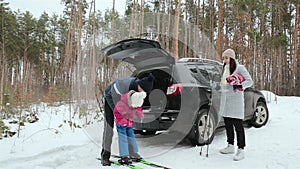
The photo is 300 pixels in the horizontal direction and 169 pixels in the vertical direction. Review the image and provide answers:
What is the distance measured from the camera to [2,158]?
3791mm

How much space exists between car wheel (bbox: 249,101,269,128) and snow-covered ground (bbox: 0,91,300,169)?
14 centimetres

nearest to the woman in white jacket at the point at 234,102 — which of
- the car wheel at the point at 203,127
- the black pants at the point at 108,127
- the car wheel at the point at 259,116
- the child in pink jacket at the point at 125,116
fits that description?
the car wheel at the point at 203,127

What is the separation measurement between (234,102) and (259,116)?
2.27 meters

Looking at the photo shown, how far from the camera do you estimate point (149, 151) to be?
4512 millimetres

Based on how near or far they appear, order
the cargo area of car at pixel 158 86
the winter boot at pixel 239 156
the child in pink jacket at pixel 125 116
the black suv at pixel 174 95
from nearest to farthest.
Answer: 1. the child in pink jacket at pixel 125 116
2. the winter boot at pixel 239 156
3. the black suv at pixel 174 95
4. the cargo area of car at pixel 158 86

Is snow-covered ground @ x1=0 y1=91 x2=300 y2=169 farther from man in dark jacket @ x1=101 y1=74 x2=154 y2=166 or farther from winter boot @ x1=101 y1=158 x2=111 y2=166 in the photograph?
man in dark jacket @ x1=101 y1=74 x2=154 y2=166

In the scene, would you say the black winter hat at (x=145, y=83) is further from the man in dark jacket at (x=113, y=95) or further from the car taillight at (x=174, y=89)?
the car taillight at (x=174, y=89)

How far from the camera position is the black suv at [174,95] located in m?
4.05

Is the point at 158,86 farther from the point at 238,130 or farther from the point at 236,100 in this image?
the point at 238,130

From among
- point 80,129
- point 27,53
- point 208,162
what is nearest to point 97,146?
point 80,129

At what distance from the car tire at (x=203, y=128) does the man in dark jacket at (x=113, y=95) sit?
3.81ft

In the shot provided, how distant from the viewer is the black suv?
4055mm

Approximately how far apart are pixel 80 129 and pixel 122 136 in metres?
2.63

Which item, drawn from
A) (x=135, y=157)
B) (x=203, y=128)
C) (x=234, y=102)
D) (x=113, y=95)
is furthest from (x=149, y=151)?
(x=234, y=102)
